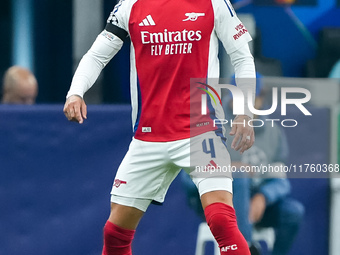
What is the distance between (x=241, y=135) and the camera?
4.74m

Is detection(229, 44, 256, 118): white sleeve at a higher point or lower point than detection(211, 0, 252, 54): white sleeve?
lower

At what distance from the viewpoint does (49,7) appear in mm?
11398

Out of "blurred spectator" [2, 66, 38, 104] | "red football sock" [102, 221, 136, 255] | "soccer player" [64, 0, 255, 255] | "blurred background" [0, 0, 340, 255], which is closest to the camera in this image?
"soccer player" [64, 0, 255, 255]

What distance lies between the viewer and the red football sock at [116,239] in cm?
503

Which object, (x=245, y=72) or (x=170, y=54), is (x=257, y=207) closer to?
(x=245, y=72)

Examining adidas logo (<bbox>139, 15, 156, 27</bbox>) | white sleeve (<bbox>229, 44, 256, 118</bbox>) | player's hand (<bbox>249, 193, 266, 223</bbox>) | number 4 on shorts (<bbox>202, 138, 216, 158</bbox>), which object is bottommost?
player's hand (<bbox>249, 193, 266, 223</bbox>)

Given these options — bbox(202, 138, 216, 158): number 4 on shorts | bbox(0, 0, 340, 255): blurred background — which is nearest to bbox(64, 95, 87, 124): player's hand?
bbox(202, 138, 216, 158): number 4 on shorts

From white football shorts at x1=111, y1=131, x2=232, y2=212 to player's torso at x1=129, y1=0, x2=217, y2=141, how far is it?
0.08 m

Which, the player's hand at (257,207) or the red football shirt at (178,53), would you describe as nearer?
the red football shirt at (178,53)

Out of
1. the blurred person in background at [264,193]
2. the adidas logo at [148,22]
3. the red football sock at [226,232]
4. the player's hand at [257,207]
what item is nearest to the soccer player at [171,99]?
the adidas logo at [148,22]

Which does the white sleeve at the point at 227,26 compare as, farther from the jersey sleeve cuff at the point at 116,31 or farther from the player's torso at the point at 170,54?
the jersey sleeve cuff at the point at 116,31

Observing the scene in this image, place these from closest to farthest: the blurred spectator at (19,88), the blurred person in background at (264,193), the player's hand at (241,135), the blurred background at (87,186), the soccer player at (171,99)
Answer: the player's hand at (241,135), the soccer player at (171,99), the blurred background at (87,186), the blurred person in background at (264,193), the blurred spectator at (19,88)

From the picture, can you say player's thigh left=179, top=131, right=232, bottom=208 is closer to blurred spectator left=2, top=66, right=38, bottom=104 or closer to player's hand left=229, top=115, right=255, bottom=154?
player's hand left=229, top=115, right=255, bottom=154

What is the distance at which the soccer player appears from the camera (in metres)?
4.84
